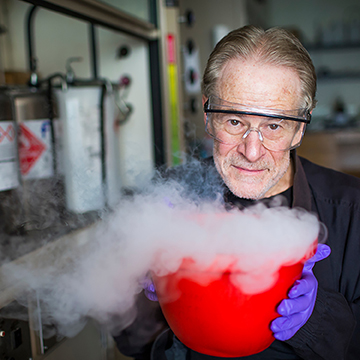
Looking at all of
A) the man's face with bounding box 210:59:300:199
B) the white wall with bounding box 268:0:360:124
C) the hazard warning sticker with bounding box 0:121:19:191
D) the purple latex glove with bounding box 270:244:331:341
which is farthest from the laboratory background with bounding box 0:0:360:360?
the white wall with bounding box 268:0:360:124

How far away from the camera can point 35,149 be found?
1302mm

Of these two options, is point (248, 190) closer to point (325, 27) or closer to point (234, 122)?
point (234, 122)

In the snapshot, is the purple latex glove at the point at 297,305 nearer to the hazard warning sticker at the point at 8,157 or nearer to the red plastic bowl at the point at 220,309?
the red plastic bowl at the point at 220,309

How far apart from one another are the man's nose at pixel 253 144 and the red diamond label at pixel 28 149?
2.38 ft

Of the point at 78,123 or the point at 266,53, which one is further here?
the point at 78,123

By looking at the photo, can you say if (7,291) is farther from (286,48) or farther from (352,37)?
(352,37)

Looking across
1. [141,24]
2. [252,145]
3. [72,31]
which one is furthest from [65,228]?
[72,31]

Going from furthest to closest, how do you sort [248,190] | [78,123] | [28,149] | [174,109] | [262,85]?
[174,109]
[78,123]
[28,149]
[248,190]
[262,85]

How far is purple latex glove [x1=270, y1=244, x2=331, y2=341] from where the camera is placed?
2.64 ft

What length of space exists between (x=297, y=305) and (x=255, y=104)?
1.74ft

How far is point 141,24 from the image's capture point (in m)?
1.71

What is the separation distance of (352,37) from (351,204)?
5.50m

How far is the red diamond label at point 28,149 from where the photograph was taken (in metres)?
1.24

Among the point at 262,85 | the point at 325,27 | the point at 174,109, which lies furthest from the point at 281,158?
the point at 325,27
